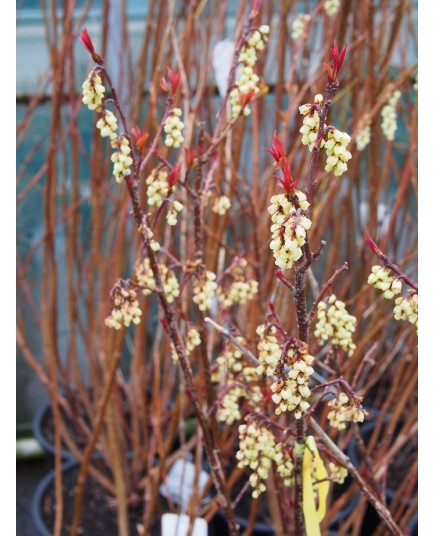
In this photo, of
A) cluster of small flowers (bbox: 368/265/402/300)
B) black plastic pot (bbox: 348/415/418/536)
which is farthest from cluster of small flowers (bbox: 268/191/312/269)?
black plastic pot (bbox: 348/415/418/536)

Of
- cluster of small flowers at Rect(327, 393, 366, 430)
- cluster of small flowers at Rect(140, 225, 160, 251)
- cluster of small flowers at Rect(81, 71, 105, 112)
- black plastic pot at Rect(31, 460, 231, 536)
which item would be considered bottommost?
black plastic pot at Rect(31, 460, 231, 536)

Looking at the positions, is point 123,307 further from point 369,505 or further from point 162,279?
point 369,505

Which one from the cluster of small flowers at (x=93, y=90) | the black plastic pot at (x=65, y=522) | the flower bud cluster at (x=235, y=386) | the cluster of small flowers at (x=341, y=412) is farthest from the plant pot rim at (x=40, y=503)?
the cluster of small flowers at (x=93, y=90)

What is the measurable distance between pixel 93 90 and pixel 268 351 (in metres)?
0.26

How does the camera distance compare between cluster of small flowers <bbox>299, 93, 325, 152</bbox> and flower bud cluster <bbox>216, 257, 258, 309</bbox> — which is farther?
flower bud cluster <bbox>216, 257, 258, 309</bbox>

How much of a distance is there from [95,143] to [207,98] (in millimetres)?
284

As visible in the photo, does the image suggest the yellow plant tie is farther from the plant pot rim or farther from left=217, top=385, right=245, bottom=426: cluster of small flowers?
the plant pot rim

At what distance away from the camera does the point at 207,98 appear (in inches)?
54.0

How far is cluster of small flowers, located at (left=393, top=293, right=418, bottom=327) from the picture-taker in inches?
21.4

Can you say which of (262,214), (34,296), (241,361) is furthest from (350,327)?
(34,296)

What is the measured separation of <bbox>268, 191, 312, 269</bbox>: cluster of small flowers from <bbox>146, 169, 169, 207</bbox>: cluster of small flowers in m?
0.20

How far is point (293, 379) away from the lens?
1.60ft

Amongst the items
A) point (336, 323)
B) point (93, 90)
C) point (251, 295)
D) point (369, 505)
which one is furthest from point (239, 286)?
point (369, 505)

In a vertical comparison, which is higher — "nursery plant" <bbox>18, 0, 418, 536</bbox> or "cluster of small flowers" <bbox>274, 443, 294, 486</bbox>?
"nursery plant" <bbox>18, 0, 418, 536</bbox>
